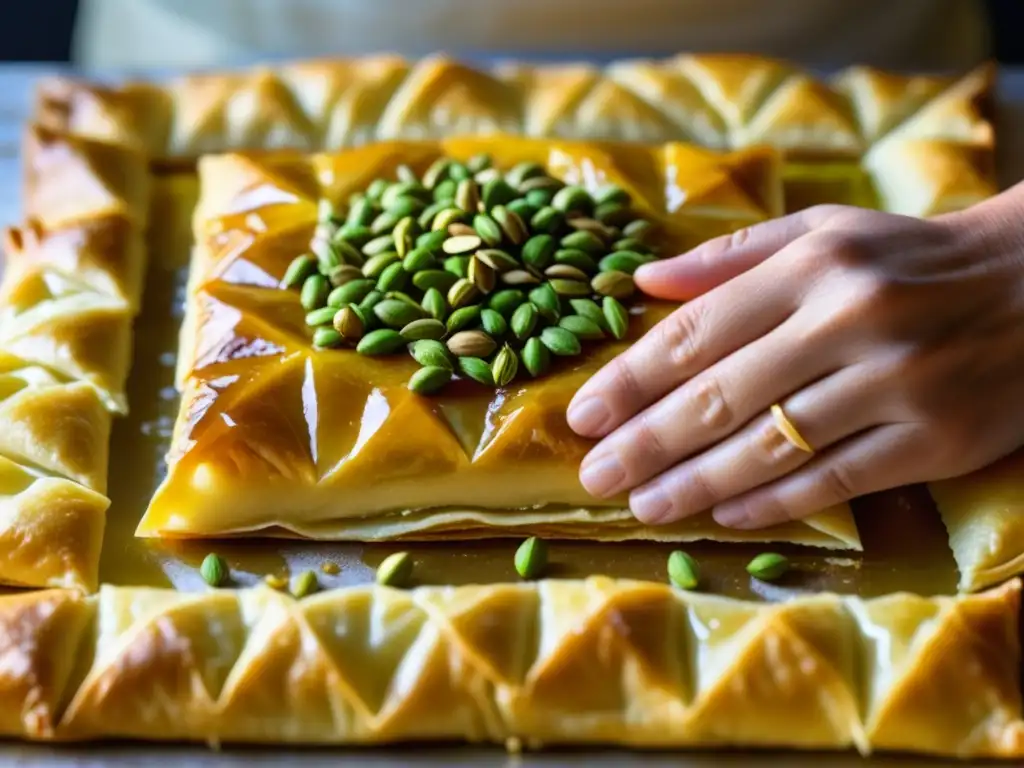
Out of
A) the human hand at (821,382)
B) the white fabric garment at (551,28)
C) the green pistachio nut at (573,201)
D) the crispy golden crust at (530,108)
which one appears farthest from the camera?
the white fabric garment at (551,28)

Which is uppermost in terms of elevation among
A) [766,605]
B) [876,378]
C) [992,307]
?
[992,307]

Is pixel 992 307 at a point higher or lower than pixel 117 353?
higher

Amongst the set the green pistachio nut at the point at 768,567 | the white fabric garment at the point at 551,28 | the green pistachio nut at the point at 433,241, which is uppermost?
the white fabric garment at the point at 551,28

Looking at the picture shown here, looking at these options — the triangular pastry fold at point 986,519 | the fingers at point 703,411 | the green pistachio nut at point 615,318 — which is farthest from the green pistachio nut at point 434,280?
the triangular pastry fold at point 986,519

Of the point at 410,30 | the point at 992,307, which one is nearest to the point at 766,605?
the point at 992,307

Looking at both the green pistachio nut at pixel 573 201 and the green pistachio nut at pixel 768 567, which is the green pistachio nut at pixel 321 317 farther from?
the green pistachio nut at pixel 768 567

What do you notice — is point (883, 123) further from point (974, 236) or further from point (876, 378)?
point (876, 378)

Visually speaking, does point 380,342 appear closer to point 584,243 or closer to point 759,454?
point 584,243
